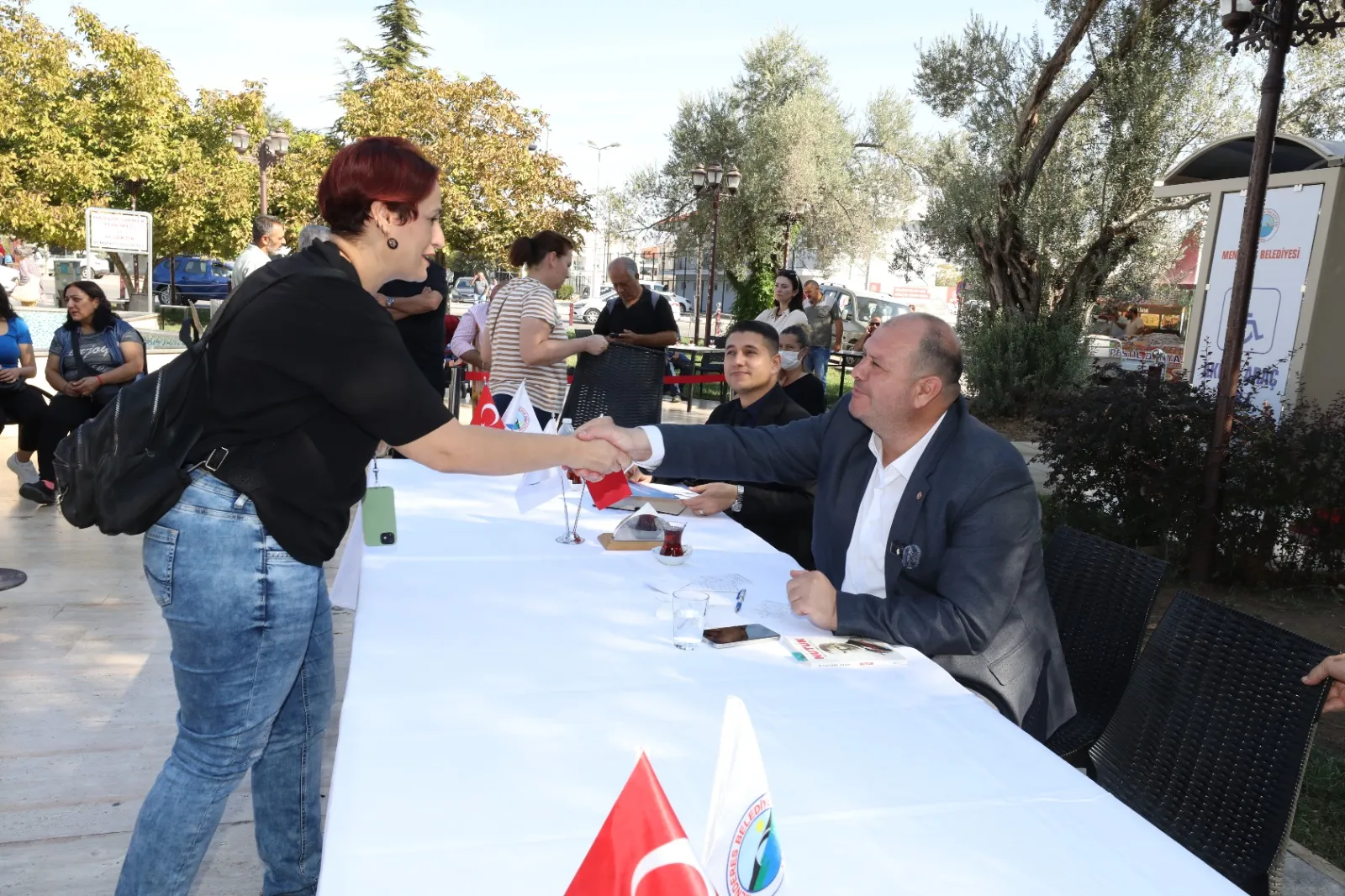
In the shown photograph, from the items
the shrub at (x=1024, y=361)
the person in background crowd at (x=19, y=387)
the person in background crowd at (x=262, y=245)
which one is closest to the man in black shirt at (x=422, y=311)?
the person in background crowd at (x=262, y=245)

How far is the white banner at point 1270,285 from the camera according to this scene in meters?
7.19

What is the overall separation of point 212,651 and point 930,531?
1588 millimetres

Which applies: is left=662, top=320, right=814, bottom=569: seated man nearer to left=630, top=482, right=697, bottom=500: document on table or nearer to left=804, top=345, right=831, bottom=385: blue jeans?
left=630, top=482, right=697, bottom=500: document on table

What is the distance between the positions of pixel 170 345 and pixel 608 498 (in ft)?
50.0

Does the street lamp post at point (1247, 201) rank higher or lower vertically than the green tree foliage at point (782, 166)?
lower

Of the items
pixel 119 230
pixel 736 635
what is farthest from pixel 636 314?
pixel 119 230

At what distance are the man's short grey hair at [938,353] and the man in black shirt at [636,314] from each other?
4250 mm

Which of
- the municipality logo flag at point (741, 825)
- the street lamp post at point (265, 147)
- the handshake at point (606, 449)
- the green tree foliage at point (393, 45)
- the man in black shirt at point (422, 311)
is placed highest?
the green tree foliage at point (393, 45)

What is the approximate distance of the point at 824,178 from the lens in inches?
944

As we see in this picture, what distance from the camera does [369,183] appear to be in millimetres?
1802

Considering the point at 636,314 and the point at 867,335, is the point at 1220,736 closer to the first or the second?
the point at 867,335

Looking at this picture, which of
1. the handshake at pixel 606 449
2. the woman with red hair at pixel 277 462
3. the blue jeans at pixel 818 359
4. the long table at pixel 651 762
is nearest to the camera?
the long table at pixel 651 762

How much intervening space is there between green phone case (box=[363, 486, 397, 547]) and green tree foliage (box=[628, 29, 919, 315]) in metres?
21.3

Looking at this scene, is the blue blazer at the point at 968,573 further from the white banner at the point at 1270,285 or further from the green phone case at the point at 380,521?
the white banner at the point at 1270,285
